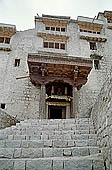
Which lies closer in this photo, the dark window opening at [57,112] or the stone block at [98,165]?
the stone block at [98,165]

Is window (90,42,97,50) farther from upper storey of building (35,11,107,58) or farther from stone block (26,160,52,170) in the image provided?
stone block (26,160,52,170)

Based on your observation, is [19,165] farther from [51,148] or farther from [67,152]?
[67,152]

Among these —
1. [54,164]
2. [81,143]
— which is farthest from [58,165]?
[81,143]

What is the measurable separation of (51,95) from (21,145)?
7775 mm

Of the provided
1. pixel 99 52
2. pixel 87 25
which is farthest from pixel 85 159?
pixel 87 25

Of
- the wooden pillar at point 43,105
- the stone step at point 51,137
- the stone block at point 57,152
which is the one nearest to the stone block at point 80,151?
the stone block at point 57,152

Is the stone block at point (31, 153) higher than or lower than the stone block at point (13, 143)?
lower

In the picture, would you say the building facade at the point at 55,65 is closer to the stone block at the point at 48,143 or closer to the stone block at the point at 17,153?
the stone block at the point at 48,143

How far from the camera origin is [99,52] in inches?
627

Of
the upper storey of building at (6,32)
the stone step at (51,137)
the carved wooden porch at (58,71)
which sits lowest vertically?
the stone step at (51,137)

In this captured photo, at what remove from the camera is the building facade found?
1056 centimetres

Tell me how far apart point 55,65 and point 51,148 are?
6.66 meters

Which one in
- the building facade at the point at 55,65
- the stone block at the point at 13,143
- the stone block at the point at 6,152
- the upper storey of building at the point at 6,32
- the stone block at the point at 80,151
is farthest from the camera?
the upper storey of building at the point at 6,32

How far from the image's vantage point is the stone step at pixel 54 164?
11.1ft
